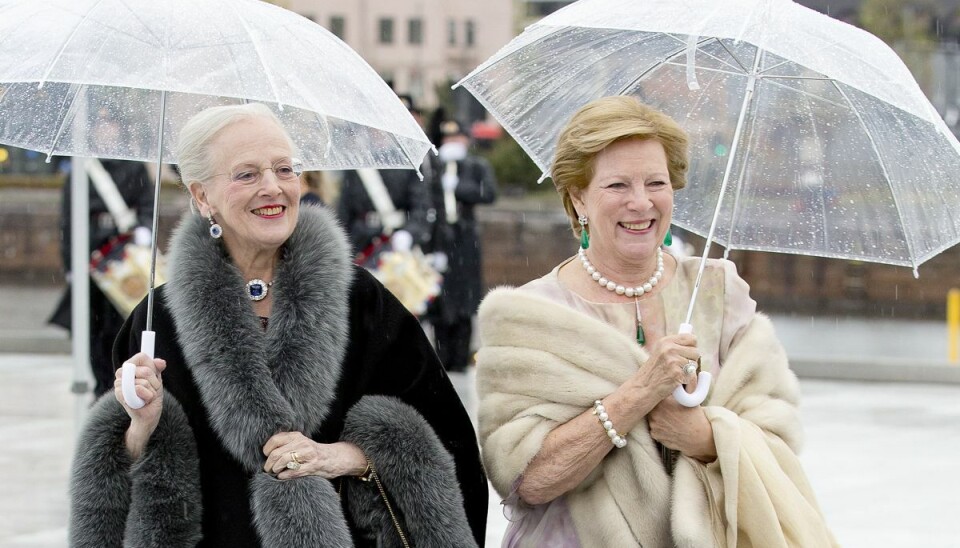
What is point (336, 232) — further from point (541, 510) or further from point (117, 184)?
point (117, 184)

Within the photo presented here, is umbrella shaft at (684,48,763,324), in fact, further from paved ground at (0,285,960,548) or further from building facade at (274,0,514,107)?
building facade at (274,0,514,107)

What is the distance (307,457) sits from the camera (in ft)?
11.9

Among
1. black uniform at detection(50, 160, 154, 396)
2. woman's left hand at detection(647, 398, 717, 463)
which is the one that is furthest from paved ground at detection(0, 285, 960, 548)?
woman's left hand at detection(647, 398, 717, 463)

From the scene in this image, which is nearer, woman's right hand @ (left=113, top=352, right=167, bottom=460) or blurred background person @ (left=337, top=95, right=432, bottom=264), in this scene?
woman's right hand @ (left=113, top=352, right=167, bottom=460)

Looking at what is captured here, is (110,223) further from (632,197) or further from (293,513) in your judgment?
(632,197)

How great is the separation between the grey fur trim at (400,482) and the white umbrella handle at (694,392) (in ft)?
2.09

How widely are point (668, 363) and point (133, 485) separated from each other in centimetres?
128

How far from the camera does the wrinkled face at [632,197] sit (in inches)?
143

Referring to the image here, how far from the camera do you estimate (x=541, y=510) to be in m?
3.74

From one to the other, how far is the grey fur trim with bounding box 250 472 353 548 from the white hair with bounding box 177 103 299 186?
0.73 meters

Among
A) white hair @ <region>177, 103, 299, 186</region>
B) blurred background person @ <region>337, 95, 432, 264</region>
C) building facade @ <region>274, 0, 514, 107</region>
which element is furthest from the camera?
building facade @ <region>274, 0, 514, 107</region>

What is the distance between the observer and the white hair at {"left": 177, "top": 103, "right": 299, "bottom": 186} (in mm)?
3707

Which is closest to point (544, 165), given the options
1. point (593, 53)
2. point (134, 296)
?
point (593, 53)

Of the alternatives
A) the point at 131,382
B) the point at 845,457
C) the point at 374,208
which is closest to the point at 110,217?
the point at 374,208
